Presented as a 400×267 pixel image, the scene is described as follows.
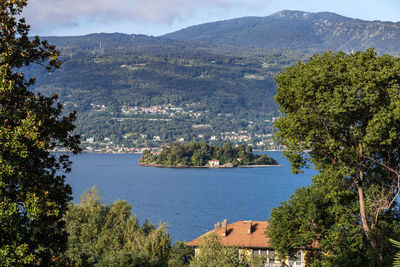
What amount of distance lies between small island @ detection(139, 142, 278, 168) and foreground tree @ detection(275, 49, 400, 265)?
13382 cm

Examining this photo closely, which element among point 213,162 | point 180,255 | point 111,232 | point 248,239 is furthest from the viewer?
point 213,162

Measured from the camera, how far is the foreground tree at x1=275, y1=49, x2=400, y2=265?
13078 millimetres

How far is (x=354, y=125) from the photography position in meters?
13.7

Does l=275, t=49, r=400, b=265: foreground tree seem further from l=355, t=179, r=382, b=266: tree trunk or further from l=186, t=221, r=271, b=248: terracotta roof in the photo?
l=186, t=221, r=271, b=248: terracotta roof

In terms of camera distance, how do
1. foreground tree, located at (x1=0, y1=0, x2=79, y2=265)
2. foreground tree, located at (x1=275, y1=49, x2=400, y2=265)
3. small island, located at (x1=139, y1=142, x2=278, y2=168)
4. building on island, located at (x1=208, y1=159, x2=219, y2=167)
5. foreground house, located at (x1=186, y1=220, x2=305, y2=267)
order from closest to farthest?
foreground tree, located at (x1=0, y1=0, x2=79, y2=265) < foreground tree, located at (x1=275, y1=49, x2=400, y2=265) < foreground house, located at (x1=186, y1=220, x2=305, y2=267) < small island, located at (x1=139, y1=142, x2=278, y2=168) < building on island, located at (x1=208, y1=159, x2=219, y2=167)

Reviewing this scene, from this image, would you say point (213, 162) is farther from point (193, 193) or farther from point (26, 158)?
point (26, 158)

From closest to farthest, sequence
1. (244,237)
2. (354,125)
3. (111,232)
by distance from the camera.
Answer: (354,125)
(111,232)
(244,237)

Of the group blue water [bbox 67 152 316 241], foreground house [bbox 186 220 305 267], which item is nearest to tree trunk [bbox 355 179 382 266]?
foreground house [bbox 186 220 305 267]

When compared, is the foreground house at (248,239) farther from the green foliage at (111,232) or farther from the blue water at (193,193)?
the blue water at (193,193)

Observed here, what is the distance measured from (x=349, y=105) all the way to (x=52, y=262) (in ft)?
27.9

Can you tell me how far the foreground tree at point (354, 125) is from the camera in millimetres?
13078

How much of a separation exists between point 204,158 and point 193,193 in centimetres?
6060

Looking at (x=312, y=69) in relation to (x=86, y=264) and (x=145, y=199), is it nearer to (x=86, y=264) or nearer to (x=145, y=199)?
(x=86, y=264)

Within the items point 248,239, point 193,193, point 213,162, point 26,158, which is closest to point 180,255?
point 248,239
